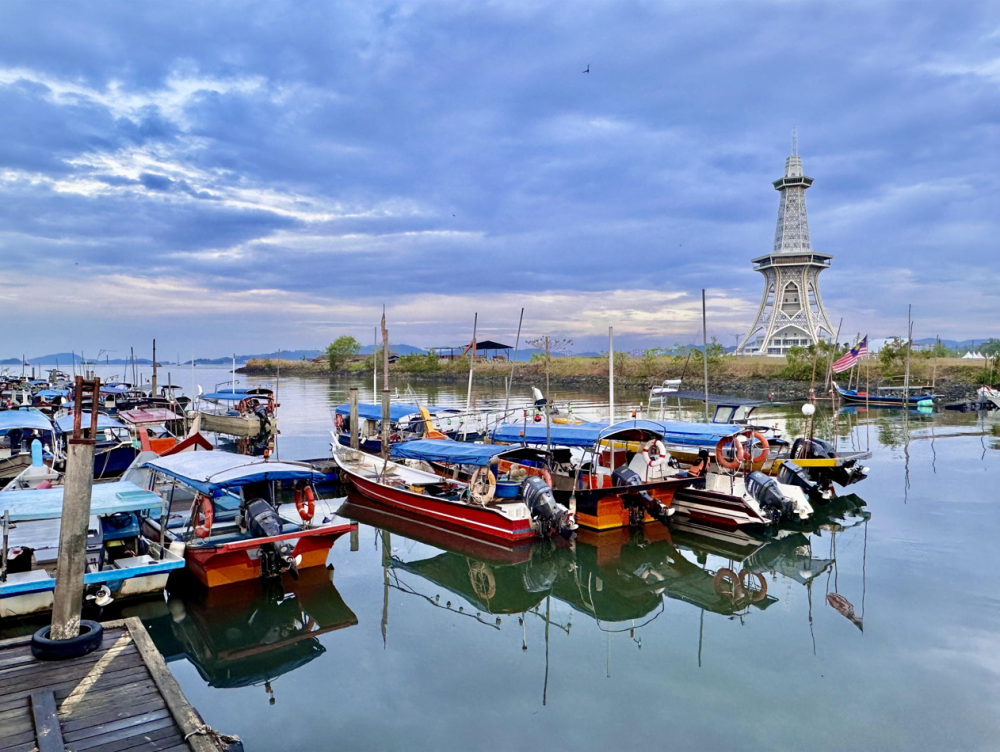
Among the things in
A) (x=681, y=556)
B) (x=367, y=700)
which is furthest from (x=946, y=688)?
(x=367, y=700)

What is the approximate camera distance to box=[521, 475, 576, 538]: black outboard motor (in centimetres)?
1420

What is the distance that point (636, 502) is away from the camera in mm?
16453

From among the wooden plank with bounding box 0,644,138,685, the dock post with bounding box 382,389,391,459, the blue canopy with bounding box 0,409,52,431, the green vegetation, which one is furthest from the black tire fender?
the green vegetation

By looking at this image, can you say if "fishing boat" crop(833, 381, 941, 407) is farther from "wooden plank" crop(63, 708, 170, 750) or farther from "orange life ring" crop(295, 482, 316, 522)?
"wooden plank" crop(63, 708, 170, 750)

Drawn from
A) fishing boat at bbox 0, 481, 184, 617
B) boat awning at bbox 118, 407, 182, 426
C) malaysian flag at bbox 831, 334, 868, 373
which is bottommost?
fishing boat at bbox 0, 481, 184, 617

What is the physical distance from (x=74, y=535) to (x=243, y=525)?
5793 mm

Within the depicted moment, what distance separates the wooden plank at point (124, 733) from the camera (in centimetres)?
522

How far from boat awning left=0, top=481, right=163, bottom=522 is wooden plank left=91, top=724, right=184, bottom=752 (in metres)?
5.10

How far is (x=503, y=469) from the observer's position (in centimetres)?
1716

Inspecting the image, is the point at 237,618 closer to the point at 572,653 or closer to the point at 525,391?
the point at 572,653

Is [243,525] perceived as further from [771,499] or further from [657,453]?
[771,499]

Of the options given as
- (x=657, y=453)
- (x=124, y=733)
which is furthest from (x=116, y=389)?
(x=124, y=733)

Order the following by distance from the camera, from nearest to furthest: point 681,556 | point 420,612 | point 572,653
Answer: point 572,653
point 420,612
point 681,556

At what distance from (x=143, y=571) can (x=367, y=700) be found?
14.7 feet
